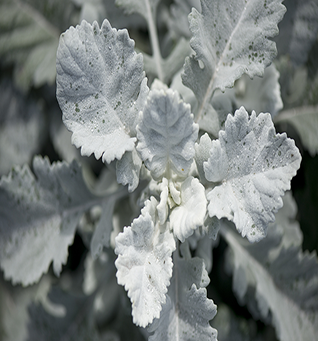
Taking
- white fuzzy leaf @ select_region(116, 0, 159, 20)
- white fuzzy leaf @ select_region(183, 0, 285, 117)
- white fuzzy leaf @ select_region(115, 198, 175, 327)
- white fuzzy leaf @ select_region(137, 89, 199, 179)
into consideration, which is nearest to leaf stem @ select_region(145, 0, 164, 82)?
white fuzzy leaf @ select_region(116, 0, 159, 20)

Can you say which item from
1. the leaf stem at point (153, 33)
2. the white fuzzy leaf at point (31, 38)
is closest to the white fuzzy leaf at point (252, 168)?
the leaf stem at point (153, 33)

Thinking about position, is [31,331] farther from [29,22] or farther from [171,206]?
[29,22]

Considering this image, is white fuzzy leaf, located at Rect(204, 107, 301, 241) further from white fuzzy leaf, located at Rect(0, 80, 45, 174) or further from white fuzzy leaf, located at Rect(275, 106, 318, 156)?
white fuzzy leaf, located at Rect(0, 80, 45, 174)

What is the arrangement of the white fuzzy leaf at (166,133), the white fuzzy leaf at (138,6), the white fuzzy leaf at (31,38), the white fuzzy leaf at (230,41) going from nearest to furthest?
the white fuzzy leaf at (166,133) → the white fuzzy leaf at (230,41) → the white fuzzy leaf at (138,6) → the white fuzzy leaf at (31,38)

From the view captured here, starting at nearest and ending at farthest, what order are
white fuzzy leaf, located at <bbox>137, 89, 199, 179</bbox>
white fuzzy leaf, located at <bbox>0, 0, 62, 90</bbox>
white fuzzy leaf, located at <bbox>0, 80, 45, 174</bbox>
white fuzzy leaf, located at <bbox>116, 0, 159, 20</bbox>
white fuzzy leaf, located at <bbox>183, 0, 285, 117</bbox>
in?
white fuzzy leaf, located at <bbox>137, 89, 199, 179</bbox>
white fuzzy leaf, located at <bbox>183, 0, 285, 117</bbox>
white fuzzy leaf, located at <bbox>116, 0, 159, 20</bbox>
white fuzzy leaf, located at <bbox>0, 0, 62, 90</bbox>
white fuzzy leaf, located at <bbox>0, 80, 45, 174</bbox>

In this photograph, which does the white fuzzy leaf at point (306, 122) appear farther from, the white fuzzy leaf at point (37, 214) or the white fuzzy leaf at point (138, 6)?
the white fuzzy leaf at point (37, 214)

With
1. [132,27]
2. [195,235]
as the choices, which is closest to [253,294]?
[195,235]
